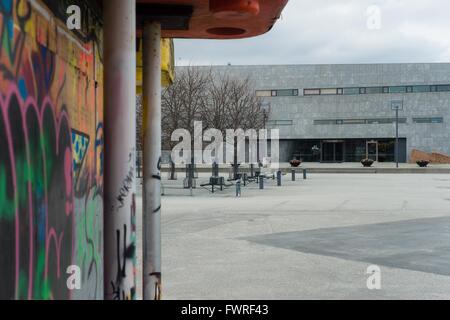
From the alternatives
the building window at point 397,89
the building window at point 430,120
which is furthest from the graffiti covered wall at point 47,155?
the building window at point 430,120

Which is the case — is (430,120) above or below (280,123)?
above

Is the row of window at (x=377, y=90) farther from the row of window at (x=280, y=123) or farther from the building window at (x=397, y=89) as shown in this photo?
the row of window at (x=280, y=123)

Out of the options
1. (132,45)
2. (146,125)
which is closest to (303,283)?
(146,125)

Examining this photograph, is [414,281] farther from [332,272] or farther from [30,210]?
[30,210]

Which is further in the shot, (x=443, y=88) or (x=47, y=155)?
(x=443, y=88)

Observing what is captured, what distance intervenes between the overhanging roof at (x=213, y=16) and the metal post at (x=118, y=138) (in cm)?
131

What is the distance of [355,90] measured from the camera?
71750 mm

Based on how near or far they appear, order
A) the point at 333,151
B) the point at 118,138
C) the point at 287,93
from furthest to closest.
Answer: the point at 287,93 → the point at 333,151 → the point at 118,138

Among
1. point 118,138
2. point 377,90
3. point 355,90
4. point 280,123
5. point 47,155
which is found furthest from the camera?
point 280,123

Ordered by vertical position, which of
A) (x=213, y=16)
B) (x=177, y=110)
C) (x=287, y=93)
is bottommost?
(x=213, y=16)

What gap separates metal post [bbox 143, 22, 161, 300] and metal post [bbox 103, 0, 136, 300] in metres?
1.71

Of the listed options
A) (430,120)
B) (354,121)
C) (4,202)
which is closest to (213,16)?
(4,202)

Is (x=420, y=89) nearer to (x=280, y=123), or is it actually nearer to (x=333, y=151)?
(x=333, y=151)

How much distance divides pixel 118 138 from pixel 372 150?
69.7 meters
